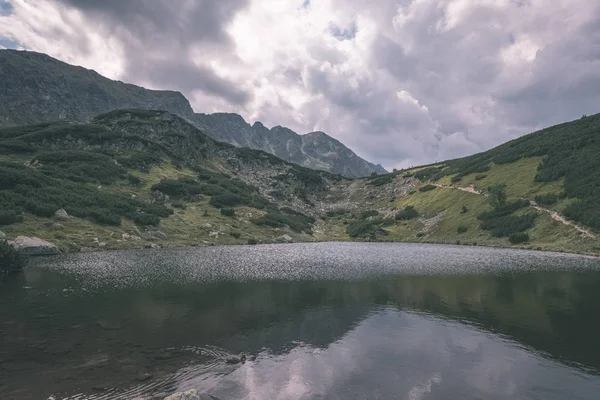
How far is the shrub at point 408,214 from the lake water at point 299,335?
→ 3523 inches

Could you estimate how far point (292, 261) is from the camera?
6681 cm

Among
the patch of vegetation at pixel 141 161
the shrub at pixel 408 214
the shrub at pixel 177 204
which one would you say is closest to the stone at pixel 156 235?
the shrub at pixel 177 204

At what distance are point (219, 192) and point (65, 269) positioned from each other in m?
88.9

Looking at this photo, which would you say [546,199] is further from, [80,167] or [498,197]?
[80,167]

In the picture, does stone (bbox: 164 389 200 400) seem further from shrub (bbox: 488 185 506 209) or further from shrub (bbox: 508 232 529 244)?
shrub (bbox: 488 185 506 209)

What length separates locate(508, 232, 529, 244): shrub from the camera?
90.7 meters

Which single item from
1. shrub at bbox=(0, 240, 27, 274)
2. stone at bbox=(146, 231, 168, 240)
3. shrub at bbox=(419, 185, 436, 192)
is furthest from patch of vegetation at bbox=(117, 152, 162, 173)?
shrub at bbox=(419, 185, 436, 192)

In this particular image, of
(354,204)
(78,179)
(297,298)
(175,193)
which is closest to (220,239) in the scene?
(175,193)

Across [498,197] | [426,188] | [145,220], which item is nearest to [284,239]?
[145,220]

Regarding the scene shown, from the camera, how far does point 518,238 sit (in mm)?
91375

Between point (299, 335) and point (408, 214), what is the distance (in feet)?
404

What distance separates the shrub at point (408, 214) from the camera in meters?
140

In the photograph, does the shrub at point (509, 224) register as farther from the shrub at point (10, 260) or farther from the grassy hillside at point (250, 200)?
the shrub at point (10, 260)

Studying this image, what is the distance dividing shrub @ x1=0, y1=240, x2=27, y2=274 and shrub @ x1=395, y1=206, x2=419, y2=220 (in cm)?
12231
